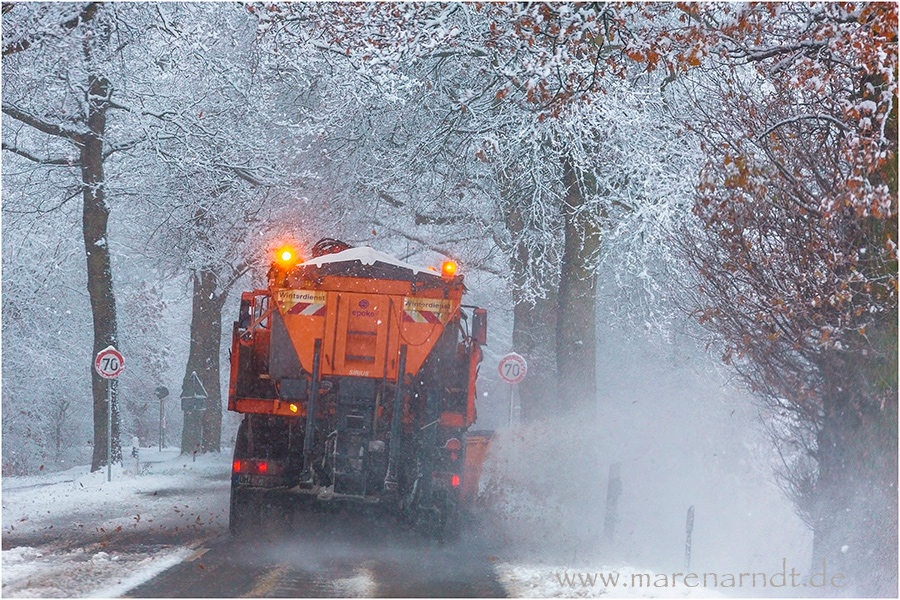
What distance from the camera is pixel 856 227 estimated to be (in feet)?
28.8

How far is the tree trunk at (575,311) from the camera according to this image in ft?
57.9

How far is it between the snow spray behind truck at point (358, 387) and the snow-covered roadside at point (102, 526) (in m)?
1.34

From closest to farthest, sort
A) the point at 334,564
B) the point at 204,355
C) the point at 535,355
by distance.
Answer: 1. the point at 334,564
2. the point at 535,355
3. the point at 204,355

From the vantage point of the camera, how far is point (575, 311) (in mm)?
17828

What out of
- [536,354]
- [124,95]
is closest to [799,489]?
[536,354]

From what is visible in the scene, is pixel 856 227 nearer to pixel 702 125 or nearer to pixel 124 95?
pixel 702 125

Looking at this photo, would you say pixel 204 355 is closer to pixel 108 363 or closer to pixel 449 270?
pixel 108 363

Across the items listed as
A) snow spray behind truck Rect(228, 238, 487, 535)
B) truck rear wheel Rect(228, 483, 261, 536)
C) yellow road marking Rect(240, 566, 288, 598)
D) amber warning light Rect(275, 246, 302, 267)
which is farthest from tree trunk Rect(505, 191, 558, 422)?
yellow road marking Rect(240, 566, 288, 598)

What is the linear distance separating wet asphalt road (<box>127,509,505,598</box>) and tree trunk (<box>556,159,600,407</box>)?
520 cm

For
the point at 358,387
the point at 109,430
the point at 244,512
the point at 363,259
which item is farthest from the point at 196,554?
the point at 109,430

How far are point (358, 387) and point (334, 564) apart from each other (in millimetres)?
1971

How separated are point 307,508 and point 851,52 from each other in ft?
23.5

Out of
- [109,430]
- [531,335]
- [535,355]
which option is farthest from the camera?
[531,335]

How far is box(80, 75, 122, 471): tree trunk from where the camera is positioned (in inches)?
748
